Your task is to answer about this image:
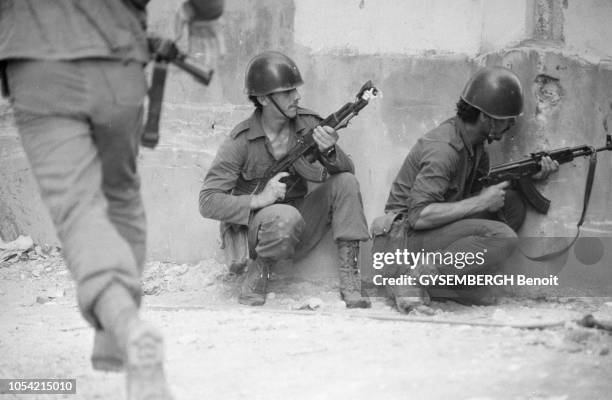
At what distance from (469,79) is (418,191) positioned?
0.77m

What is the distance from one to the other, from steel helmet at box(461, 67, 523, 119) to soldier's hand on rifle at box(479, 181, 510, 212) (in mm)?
362

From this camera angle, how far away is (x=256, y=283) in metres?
5.27

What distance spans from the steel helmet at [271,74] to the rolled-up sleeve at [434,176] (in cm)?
83

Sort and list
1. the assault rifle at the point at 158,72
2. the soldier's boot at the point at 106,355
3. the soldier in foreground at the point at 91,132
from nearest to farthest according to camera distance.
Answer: the soldier in foreground at the point at 91,132, the soldier's boot at the point at 106,355, the assault rifle at the point at 158,72

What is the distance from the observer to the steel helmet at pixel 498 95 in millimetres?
5035

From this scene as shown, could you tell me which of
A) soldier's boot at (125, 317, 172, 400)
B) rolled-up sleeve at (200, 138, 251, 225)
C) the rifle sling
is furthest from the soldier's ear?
soldier's boot at (125, 317, 172, 400)

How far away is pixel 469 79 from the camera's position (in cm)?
536

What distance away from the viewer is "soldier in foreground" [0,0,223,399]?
2.41m

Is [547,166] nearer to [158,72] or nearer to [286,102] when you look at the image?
[286,102]

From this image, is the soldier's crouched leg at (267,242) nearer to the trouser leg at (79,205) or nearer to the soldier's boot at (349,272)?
the soldier's boot at (349,272)

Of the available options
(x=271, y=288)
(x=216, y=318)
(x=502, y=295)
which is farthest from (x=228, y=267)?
(x=502, y=295)

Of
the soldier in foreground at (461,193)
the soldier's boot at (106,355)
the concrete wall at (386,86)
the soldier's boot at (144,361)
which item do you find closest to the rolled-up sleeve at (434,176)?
the soldier in foreground at (461,193)

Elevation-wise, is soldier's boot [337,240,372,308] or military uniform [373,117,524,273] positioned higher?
military uniform [373,117,524,273]

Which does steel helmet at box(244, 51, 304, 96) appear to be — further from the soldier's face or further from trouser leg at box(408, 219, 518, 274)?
trouser leg at box(408, 219, 518, 274)
